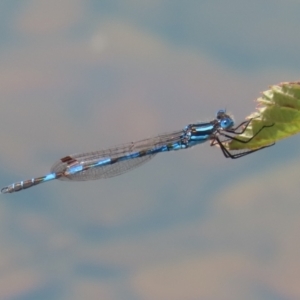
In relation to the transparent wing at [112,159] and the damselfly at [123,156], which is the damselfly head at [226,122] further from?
the transparent wing at [112,159]

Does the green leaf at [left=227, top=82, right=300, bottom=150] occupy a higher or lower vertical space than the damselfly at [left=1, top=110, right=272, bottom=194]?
lower

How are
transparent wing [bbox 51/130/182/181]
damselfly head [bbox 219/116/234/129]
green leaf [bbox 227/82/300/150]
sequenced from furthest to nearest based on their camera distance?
transparent wing [bbox 51/130/182/181] → damselfly head [bbox 219/116/234/129] → green leaf [bbox 227/82/300/150]

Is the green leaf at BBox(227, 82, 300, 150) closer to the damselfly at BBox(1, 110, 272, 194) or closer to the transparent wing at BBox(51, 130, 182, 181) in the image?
the damselfly at BBox(1, 110, 272, 194)

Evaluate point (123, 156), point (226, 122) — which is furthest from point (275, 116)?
point (123, 156)

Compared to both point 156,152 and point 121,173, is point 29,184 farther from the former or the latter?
point 156,152

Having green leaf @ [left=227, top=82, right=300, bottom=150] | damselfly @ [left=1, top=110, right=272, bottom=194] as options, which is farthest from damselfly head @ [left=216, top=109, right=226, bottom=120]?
green leaf @ [left=227, top=82, right=300, bottom=150]

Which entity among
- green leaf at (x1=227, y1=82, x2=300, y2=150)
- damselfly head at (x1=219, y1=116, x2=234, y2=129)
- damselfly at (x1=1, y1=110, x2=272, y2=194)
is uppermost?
damselfly at (x1=1, y1=110, x2=272, y2=194)

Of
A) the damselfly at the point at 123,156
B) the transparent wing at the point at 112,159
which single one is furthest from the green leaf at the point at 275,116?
the transparent wing at the point at 112,159
